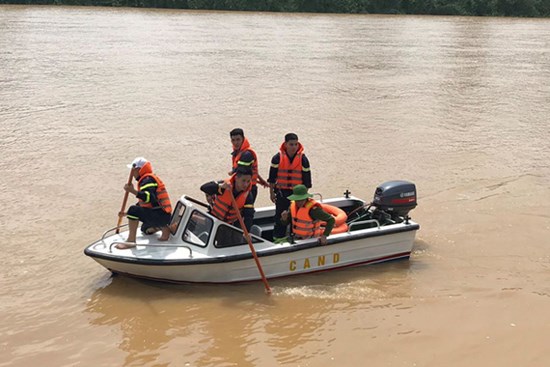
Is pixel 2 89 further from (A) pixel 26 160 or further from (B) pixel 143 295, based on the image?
(B) pixel 143 295

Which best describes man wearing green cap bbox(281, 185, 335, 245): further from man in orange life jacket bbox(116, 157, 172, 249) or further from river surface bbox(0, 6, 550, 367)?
man in orange life jacket bbox(116, 157, 172, 249)

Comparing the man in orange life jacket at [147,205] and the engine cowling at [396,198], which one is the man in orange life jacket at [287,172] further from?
the man in orange life jacket at [147,205]

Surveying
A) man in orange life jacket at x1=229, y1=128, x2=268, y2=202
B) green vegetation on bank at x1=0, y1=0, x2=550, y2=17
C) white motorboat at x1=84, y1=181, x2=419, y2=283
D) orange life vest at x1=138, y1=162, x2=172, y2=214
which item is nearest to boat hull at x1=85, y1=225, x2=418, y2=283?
white motorboat at x1=84, y1=181, x2=419, y2=283

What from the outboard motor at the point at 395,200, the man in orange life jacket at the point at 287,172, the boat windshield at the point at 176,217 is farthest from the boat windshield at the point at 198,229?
the outboard motor at the point at 395,200

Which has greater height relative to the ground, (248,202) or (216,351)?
(248,202)

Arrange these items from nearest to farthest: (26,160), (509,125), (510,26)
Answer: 1. (26,160)
2. (509,125)
3. (510,26)

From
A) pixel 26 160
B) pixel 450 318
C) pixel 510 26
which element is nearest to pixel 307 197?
pixel 450 318

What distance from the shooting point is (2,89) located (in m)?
20.8

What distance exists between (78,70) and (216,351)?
19.7 metres

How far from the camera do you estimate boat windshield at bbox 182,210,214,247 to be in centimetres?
838

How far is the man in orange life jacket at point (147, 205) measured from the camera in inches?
330

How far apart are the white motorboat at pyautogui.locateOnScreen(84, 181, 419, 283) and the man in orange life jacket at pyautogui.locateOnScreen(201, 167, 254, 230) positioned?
177 mm

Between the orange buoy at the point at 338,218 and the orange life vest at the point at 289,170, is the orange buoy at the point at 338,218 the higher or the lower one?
the lower one

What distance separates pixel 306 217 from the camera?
28.1 ft
